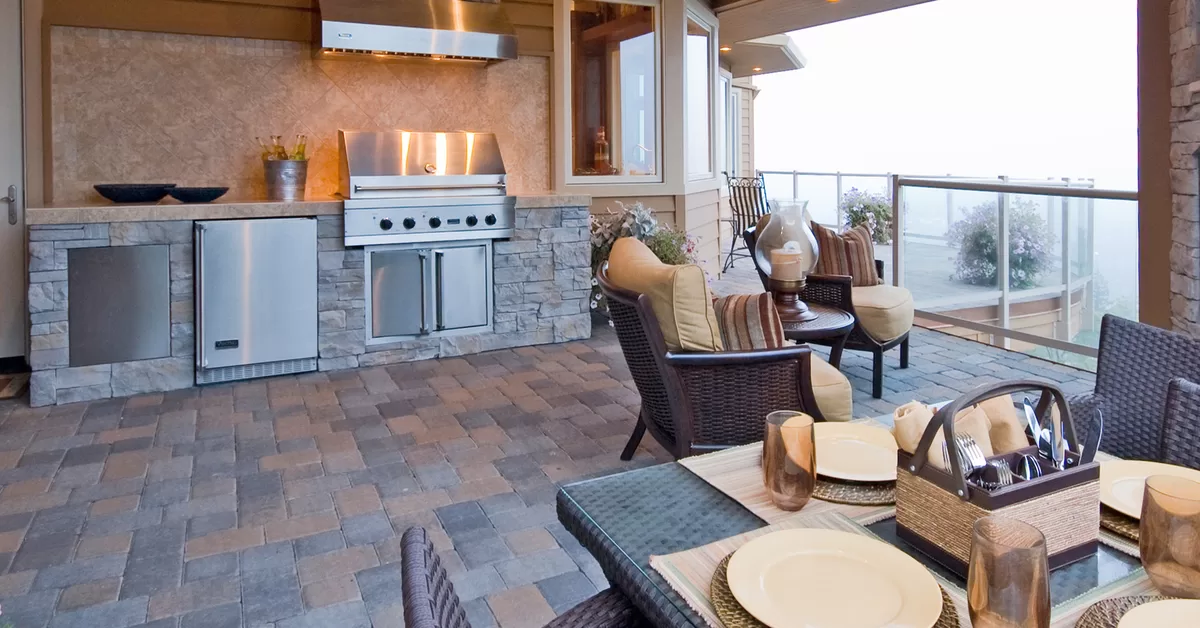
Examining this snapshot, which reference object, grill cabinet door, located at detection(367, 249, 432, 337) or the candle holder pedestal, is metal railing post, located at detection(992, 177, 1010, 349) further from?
grill cabinet door, located at detection(367, 249, 432, 337)

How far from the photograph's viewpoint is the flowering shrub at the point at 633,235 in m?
5.98

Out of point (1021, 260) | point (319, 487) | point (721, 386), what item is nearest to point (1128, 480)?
point (721, 386)

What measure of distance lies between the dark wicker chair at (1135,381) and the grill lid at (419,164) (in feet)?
13.7

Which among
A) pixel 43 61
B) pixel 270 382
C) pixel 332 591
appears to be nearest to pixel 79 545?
pixel 332 591

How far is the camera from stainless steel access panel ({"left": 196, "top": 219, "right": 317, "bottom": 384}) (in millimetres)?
4590

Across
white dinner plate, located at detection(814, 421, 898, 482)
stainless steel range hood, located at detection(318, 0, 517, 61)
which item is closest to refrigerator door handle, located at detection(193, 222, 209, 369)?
stainless steel range hood, located at detection(318, 0, 517, 61)

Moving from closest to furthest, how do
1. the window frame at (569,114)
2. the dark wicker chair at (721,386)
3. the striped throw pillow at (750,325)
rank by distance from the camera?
the dark wicker chair at (721,386)
the striped throw pillow at (750,325)
the window frame at (569,114)

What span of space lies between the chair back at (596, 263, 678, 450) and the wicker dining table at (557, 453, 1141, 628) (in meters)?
1.30

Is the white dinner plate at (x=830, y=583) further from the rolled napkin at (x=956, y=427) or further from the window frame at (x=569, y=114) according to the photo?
the window frame at (x=569, y=114)

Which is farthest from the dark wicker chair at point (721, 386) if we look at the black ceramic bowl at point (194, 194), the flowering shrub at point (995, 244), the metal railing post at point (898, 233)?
the metal railing post at point (898, 233)

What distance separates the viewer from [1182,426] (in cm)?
156

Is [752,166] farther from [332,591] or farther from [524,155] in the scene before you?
[332,591]

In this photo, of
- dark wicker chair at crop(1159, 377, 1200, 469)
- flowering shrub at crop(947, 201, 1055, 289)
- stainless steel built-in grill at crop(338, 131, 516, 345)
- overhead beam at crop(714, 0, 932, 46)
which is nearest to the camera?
dark wicker chair at crop(1159, 377, 1200, 469)

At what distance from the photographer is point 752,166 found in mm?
13758
